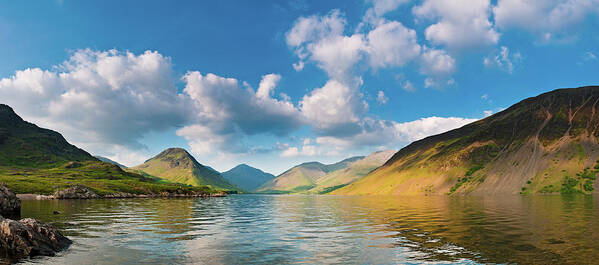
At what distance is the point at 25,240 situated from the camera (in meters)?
20.8

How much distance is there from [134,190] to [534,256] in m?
191

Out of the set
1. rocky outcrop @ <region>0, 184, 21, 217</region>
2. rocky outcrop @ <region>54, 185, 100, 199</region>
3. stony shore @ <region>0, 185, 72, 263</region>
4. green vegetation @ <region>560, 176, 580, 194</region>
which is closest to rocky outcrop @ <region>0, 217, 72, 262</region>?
stony shore @ <region>0, 185, 72, 263</region>

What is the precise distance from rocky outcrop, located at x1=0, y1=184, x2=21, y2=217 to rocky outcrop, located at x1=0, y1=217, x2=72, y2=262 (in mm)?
35351

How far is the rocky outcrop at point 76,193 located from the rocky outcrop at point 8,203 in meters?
92.3

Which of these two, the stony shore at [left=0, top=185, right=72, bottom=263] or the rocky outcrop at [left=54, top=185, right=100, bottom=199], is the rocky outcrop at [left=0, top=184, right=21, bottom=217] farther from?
the rocky outcrop at [left=54, top=185, right=100, bottom=199]

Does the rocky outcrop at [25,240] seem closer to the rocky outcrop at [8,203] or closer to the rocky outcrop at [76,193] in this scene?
the rocky outcrop at [8,203]

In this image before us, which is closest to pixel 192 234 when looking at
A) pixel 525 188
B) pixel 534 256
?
pixel 534 256

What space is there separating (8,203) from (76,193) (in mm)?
97881

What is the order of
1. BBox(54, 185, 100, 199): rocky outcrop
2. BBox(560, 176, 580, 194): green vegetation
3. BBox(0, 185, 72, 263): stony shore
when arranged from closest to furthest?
BBox(0, 185, 72, 263): stony shore, BBox(54, 185, 100, 199): rocky outcrop, BBox(560, 176, 580, 194): green vegetation

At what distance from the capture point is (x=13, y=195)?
52.5 m

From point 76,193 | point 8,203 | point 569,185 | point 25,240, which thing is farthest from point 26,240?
point 569,185

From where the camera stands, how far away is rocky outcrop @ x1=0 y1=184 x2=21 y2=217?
159 ft

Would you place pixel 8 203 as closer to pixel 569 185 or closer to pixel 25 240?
pixel 25 240

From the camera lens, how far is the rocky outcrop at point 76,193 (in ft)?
425
